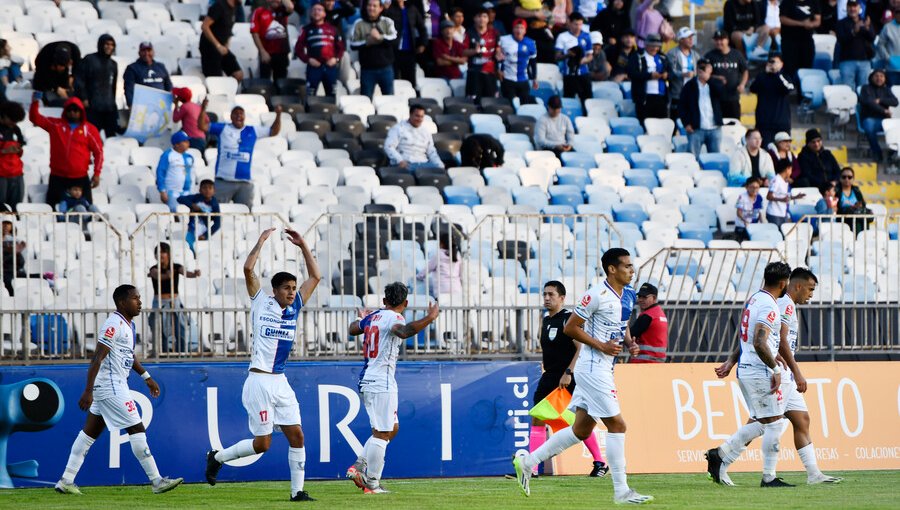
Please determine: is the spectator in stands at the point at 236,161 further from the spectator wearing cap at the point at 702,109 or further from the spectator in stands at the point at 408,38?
the spectator wearing cap at the point at 702,109

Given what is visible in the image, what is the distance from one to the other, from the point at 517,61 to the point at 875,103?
21.2 feet

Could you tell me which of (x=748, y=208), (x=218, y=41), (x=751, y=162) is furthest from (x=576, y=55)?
(x=218, y=41)

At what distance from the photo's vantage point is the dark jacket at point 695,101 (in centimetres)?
2461

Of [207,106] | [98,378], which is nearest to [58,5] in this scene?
[207,106]

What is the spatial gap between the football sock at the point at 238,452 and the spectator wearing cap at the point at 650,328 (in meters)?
5.12

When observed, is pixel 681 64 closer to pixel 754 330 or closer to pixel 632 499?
pixel 754 330

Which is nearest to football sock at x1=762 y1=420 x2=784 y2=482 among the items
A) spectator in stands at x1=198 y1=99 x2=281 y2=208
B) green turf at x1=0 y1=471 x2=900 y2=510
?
green turf at x1=0 y1=471 x2=900 y2=510

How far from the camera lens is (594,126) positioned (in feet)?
82.9

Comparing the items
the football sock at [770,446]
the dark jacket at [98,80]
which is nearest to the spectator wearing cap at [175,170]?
the dark jacket at [98,80]

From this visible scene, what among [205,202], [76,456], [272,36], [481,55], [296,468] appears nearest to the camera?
[296,468]

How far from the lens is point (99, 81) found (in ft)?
70.9

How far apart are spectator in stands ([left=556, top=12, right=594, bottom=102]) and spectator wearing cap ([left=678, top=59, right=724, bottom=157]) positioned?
6.05ft

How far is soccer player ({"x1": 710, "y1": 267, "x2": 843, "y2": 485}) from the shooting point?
1367cm

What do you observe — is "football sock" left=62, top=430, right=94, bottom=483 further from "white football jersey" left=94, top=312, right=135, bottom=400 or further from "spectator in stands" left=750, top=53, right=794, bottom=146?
"spectator in stands" left=750, top=53, right=794, bottom=146
